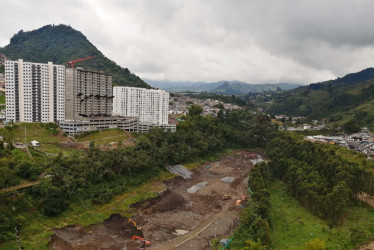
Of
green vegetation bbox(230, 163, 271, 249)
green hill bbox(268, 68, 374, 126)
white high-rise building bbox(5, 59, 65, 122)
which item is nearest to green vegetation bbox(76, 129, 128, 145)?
white high-rise building bbox(5, 59, 65, 122)

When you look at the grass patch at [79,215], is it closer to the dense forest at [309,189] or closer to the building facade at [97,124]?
the dense forest at [309,189]

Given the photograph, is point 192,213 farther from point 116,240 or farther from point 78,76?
point 78,76

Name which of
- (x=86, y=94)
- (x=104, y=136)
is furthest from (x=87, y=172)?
(x=86, y=94)

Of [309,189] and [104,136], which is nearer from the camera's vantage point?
[309,189]

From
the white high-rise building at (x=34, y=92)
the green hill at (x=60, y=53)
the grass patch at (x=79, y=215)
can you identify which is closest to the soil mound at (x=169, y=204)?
the grass patch at (x=79, y=215)

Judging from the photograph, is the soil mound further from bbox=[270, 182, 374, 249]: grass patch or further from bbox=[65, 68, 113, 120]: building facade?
bbox=[65, 68, 113, 120]: building facade

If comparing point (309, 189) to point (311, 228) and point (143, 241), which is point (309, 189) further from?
point (143, 241)
